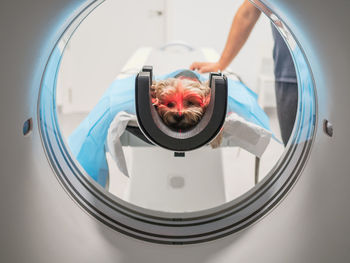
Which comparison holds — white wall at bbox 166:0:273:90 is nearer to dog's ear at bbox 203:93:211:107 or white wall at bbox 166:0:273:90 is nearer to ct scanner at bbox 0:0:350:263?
dog's ear at bbox 203:93:211:107

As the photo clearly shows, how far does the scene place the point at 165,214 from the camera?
1.11 m

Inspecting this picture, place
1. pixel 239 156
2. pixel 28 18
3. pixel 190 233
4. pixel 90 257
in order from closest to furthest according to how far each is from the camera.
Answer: pixel 28 18 < pixel 90 257 < pixel 190 233 < pixel 239 156

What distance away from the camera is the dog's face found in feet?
4.08

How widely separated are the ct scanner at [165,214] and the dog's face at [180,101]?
0.33 m

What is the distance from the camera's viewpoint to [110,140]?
4.64ft

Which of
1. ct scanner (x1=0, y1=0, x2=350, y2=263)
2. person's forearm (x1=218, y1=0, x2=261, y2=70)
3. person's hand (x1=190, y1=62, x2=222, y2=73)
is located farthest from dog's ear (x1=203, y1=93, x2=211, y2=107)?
person's hand (x1=190, y1=62, x2=222, y2=73)

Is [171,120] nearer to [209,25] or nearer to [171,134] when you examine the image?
[171,134]

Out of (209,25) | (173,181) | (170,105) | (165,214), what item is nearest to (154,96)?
(170,105)

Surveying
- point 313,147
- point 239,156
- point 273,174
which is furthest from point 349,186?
point 239,156

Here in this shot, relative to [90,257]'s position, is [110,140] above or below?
above

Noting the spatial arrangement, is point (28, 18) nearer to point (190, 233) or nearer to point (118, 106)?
point (190, 233)

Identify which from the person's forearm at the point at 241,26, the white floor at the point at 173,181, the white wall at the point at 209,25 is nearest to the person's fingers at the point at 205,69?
the person's forearm at the point at 241,26

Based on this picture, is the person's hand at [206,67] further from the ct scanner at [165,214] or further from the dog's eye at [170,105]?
the ct scanner at [165,214]

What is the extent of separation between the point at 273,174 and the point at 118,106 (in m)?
0.78
